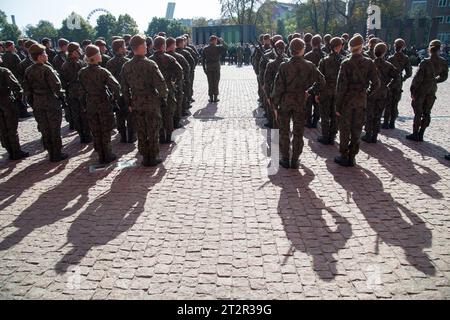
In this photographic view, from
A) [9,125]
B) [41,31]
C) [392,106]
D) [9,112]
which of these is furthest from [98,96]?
[41,31]

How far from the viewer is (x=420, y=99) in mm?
9102

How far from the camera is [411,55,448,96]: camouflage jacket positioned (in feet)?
29.0

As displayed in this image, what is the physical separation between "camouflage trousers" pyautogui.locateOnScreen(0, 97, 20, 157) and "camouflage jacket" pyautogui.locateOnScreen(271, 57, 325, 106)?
5.92 meters

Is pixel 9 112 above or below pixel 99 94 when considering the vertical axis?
below

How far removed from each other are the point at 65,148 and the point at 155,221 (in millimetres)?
5101

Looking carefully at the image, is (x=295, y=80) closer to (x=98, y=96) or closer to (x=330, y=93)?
(x=330, y=93)

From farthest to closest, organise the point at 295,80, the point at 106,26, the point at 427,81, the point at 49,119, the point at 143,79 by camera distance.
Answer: the point at 106,26 → the point at 427,81 → the point at 49,119 → the point at 143,79 → the point at 295,80

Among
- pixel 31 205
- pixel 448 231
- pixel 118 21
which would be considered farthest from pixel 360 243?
pixel 118 21

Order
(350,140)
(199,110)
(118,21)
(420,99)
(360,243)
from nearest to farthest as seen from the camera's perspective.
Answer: (360,243) < (350,140) < (420,99) < (199,110) < (118,21)

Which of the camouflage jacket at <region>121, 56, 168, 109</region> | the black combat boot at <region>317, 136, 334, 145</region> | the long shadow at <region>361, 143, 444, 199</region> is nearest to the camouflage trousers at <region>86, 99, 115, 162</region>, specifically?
the camouflage jacket at <region>121, 56, 168, 109</region>

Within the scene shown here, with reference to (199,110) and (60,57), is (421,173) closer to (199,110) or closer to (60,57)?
(199,110)

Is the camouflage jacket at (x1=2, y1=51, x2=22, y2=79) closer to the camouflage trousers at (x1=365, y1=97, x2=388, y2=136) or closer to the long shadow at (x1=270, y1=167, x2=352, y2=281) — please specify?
the long shadow at (x1=270, y1=167, x2=352, y2=281)

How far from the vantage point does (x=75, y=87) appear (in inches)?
364

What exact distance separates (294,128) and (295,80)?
0.98 meters
